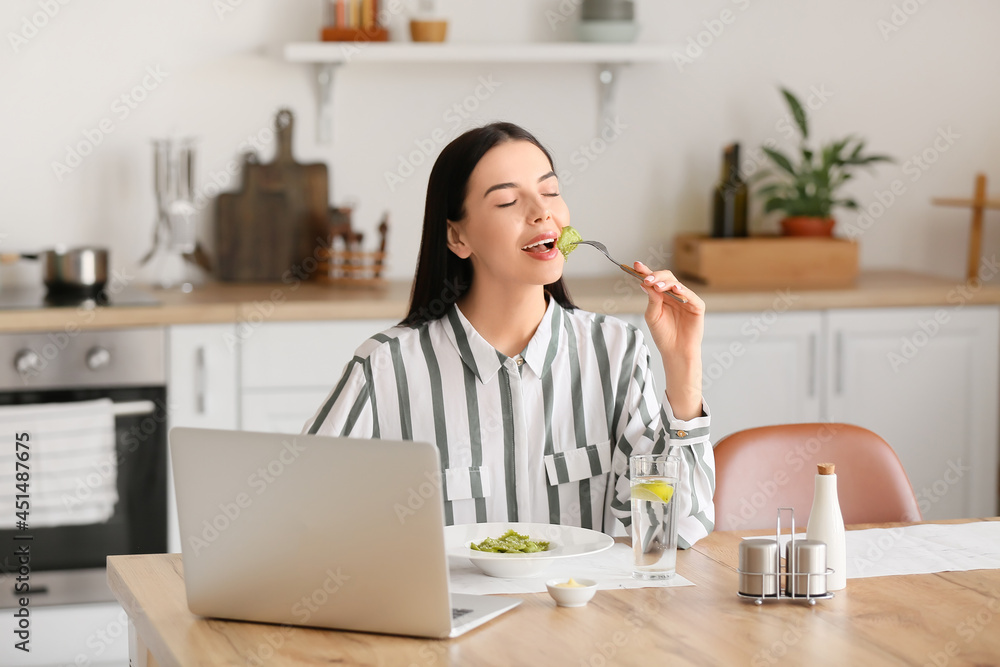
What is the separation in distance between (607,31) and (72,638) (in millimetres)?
2053

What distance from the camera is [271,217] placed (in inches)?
129

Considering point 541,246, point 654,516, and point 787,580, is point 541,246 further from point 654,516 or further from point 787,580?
point 787,580

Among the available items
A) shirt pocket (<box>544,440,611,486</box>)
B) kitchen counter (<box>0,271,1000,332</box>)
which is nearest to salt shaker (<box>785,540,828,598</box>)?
shirt pocket (<box>544,440,611,486</box>)

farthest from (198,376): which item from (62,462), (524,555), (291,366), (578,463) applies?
(524,555)

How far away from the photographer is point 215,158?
3.26 metres

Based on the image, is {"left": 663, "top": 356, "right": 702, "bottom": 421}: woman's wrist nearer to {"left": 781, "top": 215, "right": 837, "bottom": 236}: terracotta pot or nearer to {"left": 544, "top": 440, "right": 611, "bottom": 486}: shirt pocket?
{"left": 544, "top": 440, "right": 611, "bottom": 486}: shirt pocket

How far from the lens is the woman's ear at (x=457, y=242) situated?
180cm

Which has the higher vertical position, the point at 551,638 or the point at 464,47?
the point at 464,47

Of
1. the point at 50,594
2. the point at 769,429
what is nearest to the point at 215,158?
the point at 50,594

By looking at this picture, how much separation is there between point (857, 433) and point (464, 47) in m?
1.69

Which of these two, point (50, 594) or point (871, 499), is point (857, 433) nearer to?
point (871, 499)

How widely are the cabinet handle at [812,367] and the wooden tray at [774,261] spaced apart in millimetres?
200

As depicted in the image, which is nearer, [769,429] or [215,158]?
[769,429]

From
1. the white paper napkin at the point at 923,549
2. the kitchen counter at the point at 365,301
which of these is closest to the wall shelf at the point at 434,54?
the kitchen counter at the point at 365,301
